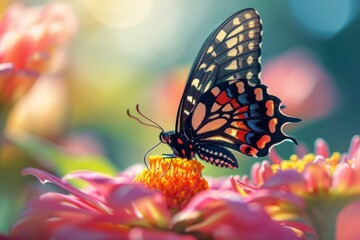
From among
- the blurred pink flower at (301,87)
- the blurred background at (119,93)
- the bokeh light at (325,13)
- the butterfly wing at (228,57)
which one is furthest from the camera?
the bokeh light at (325,13)

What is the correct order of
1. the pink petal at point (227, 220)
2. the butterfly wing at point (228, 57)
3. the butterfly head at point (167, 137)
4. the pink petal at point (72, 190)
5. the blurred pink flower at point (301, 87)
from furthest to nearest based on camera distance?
the blurred pink flower at point (301, 87) → the butterfly head at point (167, 137) → the butterfly wing at point (228, 57) → the pink petal at point (72, 190) → the pink petal at point (227, 220)

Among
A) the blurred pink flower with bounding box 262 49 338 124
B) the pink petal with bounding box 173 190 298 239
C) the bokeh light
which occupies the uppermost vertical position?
the bokeh light

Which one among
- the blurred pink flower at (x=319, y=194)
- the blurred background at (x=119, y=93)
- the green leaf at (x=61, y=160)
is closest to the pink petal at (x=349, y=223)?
the blurred pink flower at (x=319, y=194)

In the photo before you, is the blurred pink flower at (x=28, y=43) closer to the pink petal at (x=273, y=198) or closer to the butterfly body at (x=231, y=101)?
the butterfly body at (x=231, y=101)

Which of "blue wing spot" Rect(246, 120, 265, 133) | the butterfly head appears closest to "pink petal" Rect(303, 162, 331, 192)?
"blue wing spot" Rect(246, 120, 265, 133)

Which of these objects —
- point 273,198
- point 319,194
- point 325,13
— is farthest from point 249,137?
point 325,13

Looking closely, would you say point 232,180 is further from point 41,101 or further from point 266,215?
point 41,101

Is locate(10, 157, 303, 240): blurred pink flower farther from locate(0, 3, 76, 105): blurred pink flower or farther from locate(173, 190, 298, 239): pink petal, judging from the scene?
locate(0, 3, 76, 105): blurred pink flower
